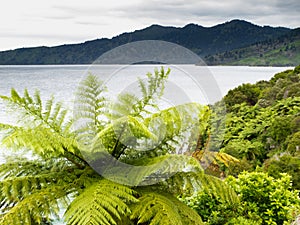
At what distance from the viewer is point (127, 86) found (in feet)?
8.75

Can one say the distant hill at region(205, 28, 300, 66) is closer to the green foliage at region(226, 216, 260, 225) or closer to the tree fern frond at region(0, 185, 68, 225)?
the green foliage at region(226, 216, 260, 225)

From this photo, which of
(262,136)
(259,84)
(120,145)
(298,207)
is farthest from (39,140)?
(259,84)

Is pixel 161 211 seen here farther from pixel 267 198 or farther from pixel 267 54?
pixel 267 54

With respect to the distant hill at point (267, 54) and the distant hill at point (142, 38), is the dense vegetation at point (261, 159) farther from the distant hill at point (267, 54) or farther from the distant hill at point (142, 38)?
the distant hill at point (267, 54)

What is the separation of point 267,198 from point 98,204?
203 cm

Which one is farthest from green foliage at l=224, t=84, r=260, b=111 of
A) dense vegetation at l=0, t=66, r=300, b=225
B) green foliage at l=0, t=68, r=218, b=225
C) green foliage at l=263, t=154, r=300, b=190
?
green foliage at l=0, t=68, r=218, b=225

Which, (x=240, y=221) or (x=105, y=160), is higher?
(x=105, y=160)

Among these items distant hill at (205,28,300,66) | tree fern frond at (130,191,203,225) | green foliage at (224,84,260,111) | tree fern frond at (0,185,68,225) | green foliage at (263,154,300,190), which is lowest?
distant hill at (205,28,300,66)

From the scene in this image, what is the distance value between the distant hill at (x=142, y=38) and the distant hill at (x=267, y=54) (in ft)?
8.78

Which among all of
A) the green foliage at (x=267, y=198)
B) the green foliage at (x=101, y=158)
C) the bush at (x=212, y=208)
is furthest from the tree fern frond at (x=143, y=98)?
the green foliage at (x=267, y=198)

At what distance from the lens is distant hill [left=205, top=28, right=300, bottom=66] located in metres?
80.2

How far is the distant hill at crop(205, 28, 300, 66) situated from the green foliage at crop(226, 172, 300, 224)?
75437 millimetres

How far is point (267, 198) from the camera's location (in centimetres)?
358

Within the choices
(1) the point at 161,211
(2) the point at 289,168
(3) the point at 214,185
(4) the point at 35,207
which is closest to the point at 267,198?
(3) the point at 214,185
